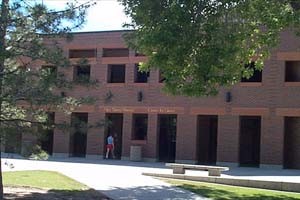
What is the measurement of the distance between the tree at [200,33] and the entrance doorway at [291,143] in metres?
18.2

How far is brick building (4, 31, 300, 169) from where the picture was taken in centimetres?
3356

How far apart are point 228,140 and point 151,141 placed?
16.9 ft

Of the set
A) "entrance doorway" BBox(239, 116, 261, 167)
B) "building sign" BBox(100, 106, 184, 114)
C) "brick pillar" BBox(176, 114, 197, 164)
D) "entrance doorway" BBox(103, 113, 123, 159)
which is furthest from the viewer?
"entrance doorway" BBox(103, 113, 123, 159)

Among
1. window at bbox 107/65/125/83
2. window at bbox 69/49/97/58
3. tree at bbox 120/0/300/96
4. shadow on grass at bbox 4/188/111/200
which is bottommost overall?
shadow on grass at bbox 4/188/111/200

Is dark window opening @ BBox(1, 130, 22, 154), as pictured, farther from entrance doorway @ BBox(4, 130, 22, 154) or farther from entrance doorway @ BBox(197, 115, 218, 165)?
entrance doorway @ BBox(197, 115, 218, 165)

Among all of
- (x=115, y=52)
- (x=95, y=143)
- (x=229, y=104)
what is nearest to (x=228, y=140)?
(x=229, y=104)

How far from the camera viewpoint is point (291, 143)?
34219mm

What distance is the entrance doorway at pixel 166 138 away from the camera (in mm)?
37134

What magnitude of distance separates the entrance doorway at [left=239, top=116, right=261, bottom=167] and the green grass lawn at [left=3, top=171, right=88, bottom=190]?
16.0 meters

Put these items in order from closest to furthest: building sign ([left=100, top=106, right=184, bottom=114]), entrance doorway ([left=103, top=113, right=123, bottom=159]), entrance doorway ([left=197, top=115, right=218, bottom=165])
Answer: building sign ([left=100, top=106, right=184, bottom=114])
entrance doorway ([left=197, top=115, right=218, bottom=165])
entrance doorway ([left=103, top=113, right=123, bottom=159])

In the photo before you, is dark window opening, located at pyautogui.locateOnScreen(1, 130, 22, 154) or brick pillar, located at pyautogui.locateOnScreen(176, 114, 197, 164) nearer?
dark window opening, located at pyautogui.locateOnScreen(1, 130, 22, 154)

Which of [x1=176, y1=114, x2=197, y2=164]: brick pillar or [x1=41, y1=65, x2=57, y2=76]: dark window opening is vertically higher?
[x1=41, y1=65, x2=57, y2=76]: dark window opening

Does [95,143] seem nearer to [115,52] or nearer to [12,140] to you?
[115,52]

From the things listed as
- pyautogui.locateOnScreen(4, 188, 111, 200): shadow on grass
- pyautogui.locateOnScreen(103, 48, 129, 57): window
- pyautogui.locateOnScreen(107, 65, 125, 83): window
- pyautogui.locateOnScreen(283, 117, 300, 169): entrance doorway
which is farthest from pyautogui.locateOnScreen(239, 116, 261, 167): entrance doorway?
pyautogui.locateOnScreen(4, 188, 111, 200): shadow on grass
